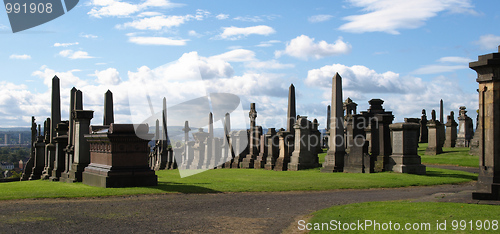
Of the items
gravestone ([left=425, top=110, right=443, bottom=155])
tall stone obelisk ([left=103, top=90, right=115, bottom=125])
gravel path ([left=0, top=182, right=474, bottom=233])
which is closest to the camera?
gravel path ([left=0, top=182, right=474, bottom=233])

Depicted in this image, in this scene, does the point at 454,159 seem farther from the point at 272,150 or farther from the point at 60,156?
the point at 60,156

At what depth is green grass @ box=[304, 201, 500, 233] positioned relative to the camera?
288 inches

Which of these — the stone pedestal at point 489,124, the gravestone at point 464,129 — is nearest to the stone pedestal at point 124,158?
the stone pedestal at point 489,124

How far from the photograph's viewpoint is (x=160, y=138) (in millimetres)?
38062

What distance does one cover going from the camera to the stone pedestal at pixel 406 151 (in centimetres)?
1905

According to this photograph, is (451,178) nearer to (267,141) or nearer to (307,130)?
→ (307,130)

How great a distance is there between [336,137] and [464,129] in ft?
59.6

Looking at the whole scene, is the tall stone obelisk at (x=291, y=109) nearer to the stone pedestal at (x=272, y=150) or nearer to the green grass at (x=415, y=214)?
the stone pedestal at (x=272, y=150)

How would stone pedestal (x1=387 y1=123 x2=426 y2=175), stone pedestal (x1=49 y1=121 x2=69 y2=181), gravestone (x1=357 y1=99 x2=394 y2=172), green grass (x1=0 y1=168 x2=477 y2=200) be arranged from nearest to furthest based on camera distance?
green grass (x1=0 y1=168 x2=477 y2=200)
stone pedestal (x1=49 y1=121 x2=69 y2=181)
stone pedestal (x1=387 y1=123 x2=426 y2=175)
gravestone (x1=357 y1=99 x2=394 y2=172)

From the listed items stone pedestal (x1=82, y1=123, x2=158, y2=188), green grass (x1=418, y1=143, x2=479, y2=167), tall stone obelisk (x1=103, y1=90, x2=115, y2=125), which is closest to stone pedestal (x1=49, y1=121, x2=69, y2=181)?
tall stone obelisk (x1=103, y1=90, x2=115, y2=125)

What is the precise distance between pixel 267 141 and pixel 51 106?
1240cm

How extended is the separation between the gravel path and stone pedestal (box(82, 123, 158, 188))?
2138mm

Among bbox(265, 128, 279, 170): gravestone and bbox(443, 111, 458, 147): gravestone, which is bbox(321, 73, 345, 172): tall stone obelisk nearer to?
bbox(265, 128, 279, 170): gravestone

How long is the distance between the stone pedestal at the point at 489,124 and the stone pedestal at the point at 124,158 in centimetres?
922
